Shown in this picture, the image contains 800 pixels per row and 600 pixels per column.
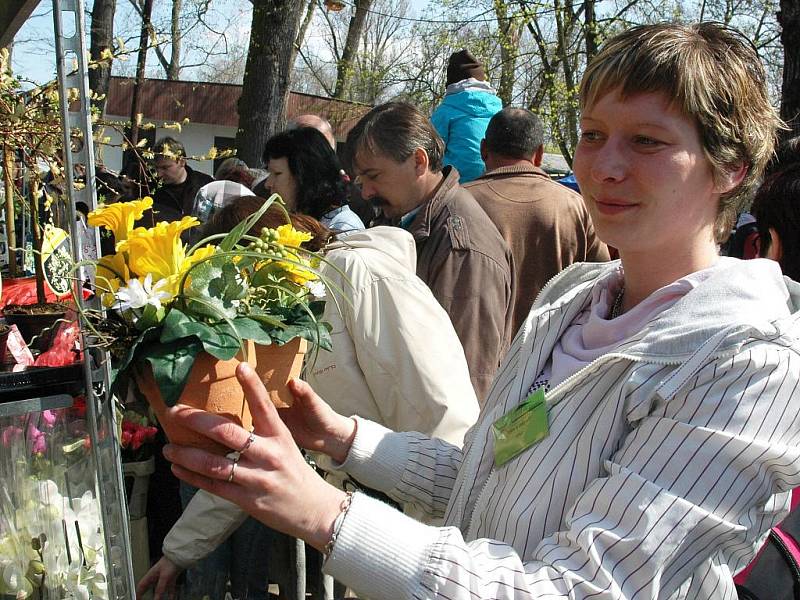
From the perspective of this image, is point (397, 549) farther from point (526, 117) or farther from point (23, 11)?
point (526, 117)

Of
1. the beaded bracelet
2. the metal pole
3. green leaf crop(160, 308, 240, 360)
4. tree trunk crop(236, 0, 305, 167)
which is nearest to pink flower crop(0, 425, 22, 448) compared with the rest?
the metal pole

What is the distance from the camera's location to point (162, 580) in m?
2.24

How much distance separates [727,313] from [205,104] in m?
22.9

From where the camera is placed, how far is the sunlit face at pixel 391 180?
122 inches

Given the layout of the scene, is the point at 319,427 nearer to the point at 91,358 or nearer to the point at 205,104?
the point at 91,358

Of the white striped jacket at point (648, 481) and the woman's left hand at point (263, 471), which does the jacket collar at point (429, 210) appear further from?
the woman's left hand at point (263, 471)

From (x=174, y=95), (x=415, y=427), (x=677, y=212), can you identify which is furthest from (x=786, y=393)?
(x=174, y=95)

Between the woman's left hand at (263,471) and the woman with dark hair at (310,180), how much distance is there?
238cm

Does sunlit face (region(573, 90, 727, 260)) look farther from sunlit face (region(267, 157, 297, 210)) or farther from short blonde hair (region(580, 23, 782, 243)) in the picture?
sunlit face (region(267, 157, 297, 210))

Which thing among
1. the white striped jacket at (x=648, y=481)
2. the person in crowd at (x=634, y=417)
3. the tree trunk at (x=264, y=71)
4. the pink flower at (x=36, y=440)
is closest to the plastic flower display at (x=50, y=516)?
the pink flower at (x=36, y=440)

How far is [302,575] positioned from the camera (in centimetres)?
278

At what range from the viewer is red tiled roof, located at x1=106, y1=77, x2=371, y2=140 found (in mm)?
20422

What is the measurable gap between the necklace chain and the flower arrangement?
1.74ft

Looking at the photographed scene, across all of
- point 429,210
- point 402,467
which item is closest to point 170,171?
point 429,210
